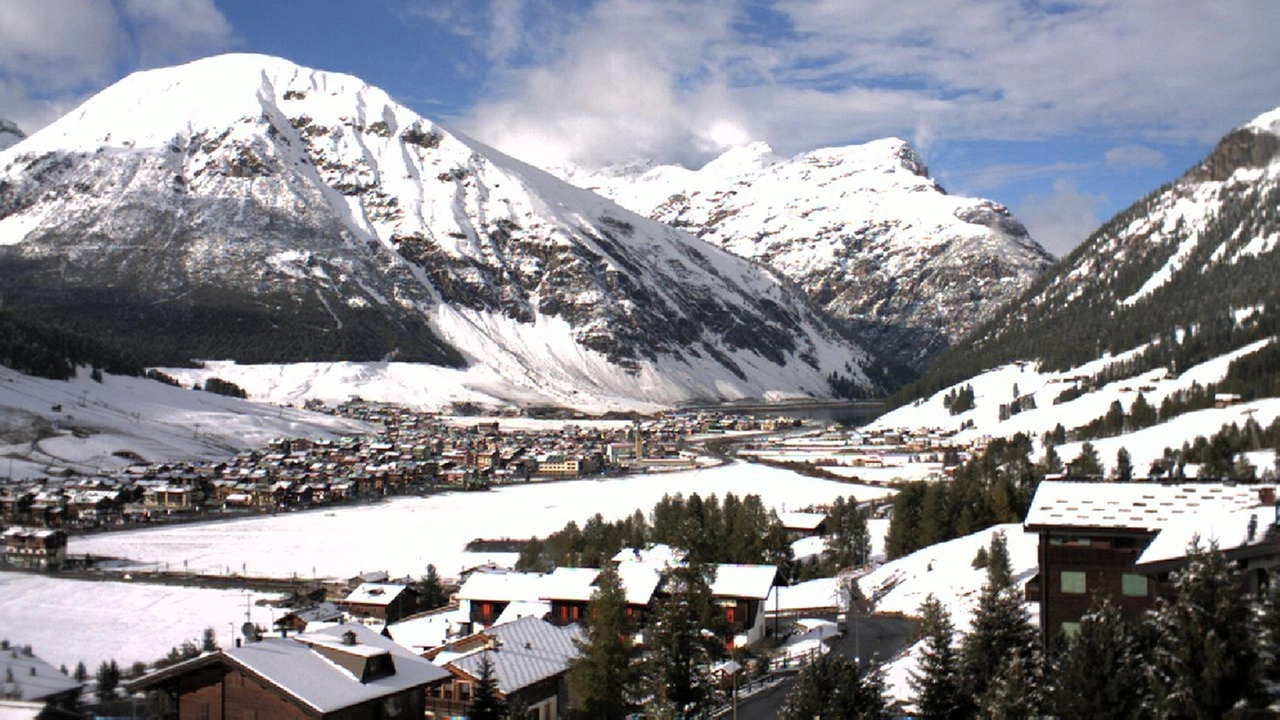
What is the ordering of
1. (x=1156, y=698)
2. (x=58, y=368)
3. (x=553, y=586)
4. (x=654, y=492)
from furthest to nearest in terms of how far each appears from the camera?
(x=58, y=368)
(x=654, y=492)
(x=553, y=586)
(x=1156, y=698)

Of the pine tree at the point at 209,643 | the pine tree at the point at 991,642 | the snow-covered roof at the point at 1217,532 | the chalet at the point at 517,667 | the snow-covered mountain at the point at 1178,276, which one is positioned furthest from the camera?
the snow-covered mountain at the point at 1178,276

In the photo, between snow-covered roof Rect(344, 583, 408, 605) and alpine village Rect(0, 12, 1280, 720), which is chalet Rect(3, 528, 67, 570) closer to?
alpine village Rect(0, 12, 1280, 720)

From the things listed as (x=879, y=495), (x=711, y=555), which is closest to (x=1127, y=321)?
(x=879, y=495)

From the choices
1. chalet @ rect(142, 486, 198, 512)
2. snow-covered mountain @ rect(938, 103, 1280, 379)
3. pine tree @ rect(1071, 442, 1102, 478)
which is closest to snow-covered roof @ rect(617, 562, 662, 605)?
pine tree @ rect(1071, 442, 1102, 478)

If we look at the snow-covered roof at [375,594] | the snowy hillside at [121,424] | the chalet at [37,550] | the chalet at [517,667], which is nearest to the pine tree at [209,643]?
the snow-covered roof at [375,594]

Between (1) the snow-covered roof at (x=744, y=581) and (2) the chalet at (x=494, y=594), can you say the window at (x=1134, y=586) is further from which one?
(2) the chalet at (x=494, y=594)

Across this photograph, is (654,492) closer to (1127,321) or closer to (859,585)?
(859,585)
